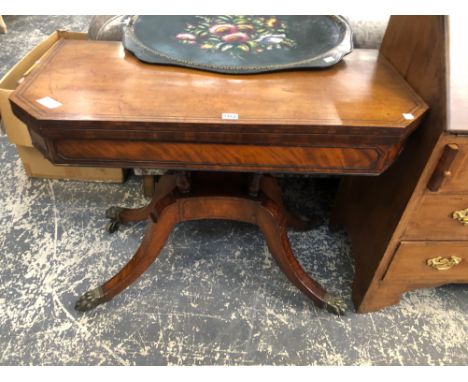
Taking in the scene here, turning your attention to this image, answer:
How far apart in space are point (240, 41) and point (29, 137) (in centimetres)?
91

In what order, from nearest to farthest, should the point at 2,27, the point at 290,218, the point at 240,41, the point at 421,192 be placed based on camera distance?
the point at 421,192 < the point at 240,41 < the point at 290,218 < the point at 2,27

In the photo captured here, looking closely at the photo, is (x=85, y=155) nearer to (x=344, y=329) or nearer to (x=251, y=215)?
(x=251, y=215)

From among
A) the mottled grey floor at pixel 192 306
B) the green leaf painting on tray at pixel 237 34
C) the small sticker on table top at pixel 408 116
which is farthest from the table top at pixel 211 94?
the mottled grey floor at pixel 192 306

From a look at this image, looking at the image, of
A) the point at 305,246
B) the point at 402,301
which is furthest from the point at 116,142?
the point at 402,301

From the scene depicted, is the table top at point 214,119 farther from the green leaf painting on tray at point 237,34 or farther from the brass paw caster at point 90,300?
the brass paw caster at point 90,300

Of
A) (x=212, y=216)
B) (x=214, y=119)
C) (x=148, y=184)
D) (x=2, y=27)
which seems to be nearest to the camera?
(x=214, y=119)

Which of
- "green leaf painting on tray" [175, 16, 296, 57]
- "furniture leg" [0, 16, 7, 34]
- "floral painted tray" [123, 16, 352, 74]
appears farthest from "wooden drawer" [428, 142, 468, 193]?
"furniture leg" [0, 16, 7, 34]

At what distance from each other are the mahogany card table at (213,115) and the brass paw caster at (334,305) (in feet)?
1.68

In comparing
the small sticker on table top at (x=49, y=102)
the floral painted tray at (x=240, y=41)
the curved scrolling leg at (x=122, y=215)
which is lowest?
the curved scrolling leg at (x=122, y=215)

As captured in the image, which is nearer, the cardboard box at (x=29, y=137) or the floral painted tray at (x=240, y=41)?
the floral painted tray at (x=240, y=41)

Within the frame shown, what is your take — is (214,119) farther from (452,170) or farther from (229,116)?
(452,170)

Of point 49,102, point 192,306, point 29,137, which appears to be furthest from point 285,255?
point 29,137

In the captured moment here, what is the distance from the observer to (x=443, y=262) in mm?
1061

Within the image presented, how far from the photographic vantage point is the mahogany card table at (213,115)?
751 mm
